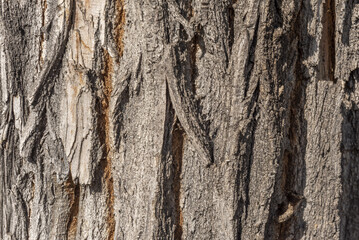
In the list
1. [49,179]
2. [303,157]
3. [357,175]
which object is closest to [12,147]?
[49,179]

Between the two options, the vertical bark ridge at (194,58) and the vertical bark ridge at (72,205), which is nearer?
the vertical bark ridge at (194,58)

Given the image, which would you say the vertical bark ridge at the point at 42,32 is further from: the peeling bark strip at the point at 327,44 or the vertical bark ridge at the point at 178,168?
the peeling bark strip at the point at 327,44

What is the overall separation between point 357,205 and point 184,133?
2.33 ft

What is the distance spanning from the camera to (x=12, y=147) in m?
1.28

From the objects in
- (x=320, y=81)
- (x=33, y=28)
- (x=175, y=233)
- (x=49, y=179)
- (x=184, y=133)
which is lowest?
(x=175, y=233)

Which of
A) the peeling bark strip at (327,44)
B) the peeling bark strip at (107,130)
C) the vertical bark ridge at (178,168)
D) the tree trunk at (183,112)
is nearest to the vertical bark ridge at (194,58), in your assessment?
the tree trunk at (183,112)

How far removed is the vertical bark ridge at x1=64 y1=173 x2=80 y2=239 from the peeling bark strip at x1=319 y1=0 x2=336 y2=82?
83cm

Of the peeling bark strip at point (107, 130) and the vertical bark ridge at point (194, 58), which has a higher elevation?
the vertical bark ridge at point (194, 58)

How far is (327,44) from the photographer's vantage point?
1219 millimetres

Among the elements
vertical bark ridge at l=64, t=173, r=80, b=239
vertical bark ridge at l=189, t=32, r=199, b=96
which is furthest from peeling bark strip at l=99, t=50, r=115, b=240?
vertical bark ridge at l=189, t=32, r=199, b=96

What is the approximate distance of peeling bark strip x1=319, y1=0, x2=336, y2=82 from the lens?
1195mm

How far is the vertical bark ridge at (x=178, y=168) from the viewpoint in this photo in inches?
44.9

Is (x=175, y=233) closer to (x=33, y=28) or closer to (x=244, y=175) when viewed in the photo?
(x=244, y=175)

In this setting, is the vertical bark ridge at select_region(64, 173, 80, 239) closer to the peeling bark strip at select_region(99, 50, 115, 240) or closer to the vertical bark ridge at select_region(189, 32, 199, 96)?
the peeling bark strip at select_region(99, 50, 115, 240)
